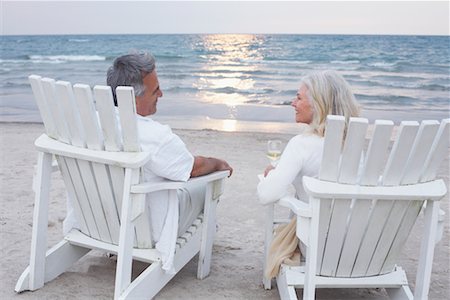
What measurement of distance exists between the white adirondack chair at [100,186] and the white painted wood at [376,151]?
940 millimetres

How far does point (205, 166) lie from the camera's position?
10.2ft

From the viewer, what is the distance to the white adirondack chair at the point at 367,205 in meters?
2.40

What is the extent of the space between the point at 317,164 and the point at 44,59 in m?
27.2

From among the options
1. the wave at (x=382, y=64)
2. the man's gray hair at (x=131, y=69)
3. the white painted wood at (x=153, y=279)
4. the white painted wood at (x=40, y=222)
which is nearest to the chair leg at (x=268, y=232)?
the white painted wood at (x=153, y=279)

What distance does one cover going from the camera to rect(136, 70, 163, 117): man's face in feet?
9.49

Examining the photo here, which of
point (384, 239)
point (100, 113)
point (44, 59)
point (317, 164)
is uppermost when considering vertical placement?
point (100, 113)

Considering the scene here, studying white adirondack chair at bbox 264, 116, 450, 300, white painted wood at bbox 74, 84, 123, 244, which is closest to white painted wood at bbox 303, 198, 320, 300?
white adirondack chair at bbox 264, 116, 450, 300

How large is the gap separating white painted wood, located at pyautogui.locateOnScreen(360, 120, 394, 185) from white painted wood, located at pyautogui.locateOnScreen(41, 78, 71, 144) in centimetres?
148

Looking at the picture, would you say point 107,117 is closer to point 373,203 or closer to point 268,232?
point 268,232

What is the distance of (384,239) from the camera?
273cm

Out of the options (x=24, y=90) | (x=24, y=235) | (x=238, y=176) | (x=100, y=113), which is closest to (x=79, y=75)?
(x=24, y=90)

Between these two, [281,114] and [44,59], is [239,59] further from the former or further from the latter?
[281,114]

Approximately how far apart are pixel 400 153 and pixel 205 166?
3.62 ft

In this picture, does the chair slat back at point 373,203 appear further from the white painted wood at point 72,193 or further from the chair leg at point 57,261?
the chair leg at point 57,261
